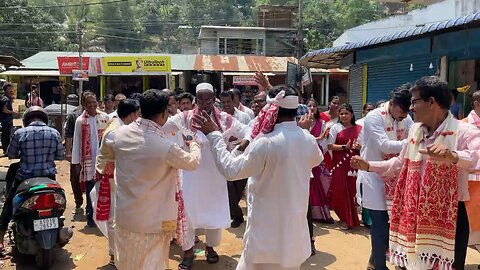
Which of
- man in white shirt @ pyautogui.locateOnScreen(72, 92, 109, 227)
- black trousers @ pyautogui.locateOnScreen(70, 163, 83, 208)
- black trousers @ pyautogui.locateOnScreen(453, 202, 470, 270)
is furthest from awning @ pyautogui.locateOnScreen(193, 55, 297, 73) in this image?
black trousers @ pyautogui.locateOnScreen(453, 202, 470, 270)

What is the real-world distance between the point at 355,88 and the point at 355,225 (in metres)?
7.06

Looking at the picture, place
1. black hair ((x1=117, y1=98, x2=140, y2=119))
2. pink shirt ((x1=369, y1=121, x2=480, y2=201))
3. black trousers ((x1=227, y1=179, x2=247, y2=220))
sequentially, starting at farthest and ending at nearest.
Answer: black trousers ((x1=227, y1=179, x2=247, y2=220))
black hair ((x1=117, y1=98, x2=140, y2=119))
pink shirt ((x1=369, y1=121, x2=480, y2=201))

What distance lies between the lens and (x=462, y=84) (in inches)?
353

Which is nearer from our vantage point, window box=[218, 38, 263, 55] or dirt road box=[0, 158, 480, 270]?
dirt road box=[0, 158, 480, 270]

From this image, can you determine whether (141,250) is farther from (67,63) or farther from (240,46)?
(240,46)

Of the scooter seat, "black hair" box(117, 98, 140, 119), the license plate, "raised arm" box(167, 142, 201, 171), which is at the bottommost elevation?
the license plate

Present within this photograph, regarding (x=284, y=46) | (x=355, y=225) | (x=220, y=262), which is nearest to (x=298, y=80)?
(x=355, y=225)

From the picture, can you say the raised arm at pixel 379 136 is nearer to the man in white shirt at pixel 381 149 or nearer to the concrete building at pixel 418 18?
the man in white shirt at pixel 381 149

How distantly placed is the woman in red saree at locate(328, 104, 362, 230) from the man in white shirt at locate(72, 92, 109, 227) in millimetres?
3315

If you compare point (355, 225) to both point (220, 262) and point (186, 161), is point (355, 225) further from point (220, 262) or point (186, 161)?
point (186, 161)

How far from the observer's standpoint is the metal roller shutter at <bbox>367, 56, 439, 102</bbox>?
954 centimetres

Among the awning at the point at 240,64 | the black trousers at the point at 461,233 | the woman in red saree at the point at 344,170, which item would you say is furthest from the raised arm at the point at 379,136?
the awning at the point at 240,64

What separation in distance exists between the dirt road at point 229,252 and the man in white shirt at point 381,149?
1.13 m

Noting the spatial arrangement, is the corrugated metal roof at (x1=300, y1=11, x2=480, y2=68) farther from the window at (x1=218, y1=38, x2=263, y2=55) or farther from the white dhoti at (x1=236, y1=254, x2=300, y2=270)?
the window at (x1=218, y1=38, x2=263, y2=55)
